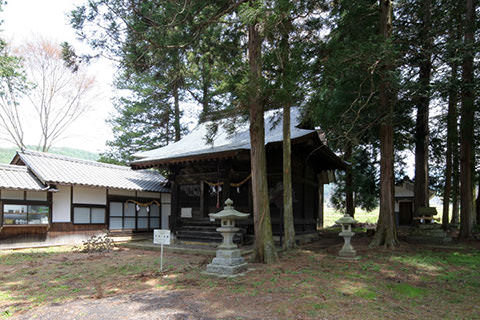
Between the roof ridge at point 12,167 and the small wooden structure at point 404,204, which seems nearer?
the roof ridge at point 12,167

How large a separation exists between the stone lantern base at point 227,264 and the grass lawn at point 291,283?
27cm

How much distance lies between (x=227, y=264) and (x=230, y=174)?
5.74 meters

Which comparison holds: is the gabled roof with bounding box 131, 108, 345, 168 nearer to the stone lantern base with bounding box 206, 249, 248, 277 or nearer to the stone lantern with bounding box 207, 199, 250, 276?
the stone lantern with bounding box 207, 199, 250, 276

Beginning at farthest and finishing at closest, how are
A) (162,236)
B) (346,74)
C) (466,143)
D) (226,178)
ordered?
(226,178) → (466,143) → (346,74) → (162,236)

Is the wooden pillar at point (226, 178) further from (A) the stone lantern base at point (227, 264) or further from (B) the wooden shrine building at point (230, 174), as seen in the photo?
(A) the stone lantern base at point (227, 264)

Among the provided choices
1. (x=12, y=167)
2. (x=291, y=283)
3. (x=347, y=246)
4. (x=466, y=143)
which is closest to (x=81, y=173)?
(x=12, y=167)

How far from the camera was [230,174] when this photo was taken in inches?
506

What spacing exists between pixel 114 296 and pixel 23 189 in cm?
813

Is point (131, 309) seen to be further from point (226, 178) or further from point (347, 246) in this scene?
point (226, 178)

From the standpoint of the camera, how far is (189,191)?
1463cm

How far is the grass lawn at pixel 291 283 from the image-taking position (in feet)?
16.6

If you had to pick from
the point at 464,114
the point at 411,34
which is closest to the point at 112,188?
the point at 411,34

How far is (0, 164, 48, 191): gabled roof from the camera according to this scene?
11.3 meters

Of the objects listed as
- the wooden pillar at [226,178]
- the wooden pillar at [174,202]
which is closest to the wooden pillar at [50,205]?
the wooden pillar at [174,202]
